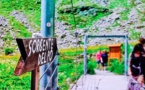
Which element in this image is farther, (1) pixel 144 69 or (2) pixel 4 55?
(2) pixel 4 55

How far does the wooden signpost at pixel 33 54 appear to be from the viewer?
61.6 inches

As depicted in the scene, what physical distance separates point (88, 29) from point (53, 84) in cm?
904

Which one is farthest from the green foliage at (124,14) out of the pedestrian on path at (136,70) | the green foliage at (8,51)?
the pedestrian on path at (136,70)

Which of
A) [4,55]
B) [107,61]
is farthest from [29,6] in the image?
[107,61]

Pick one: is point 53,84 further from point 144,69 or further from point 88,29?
point 88,29

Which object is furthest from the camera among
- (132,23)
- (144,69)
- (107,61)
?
(132,23)

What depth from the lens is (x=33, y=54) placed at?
5.58 feet

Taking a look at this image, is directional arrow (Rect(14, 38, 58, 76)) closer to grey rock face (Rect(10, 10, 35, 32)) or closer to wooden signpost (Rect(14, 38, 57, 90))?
wooden signpost (Rect(14, 38, 57, 90))

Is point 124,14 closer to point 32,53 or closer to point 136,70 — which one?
point 136,70

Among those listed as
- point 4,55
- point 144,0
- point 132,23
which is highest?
point 144,0

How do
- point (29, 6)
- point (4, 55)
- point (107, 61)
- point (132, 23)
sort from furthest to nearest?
point (29, 6), point (132, 23), point (4, 55), point (107, 61)

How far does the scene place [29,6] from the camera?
1246 cm

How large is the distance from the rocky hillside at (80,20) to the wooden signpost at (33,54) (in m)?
8.76

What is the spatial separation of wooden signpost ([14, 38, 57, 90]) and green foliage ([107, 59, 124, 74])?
17.9ft
